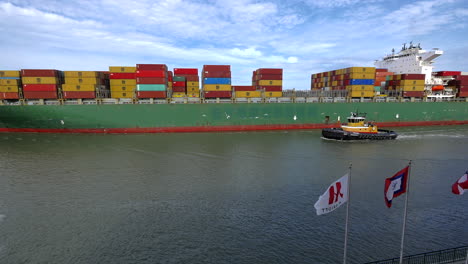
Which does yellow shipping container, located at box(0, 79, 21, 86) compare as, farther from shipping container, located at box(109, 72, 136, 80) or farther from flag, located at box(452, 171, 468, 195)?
flag, located at box(452, 171, 468, 195)

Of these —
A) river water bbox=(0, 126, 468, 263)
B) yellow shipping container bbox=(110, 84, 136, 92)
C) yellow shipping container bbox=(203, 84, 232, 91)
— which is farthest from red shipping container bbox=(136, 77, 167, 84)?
river water bbox=(0, 126, 468, 263)

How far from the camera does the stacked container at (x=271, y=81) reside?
39.5 metres

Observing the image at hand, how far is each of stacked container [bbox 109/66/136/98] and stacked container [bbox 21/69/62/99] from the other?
689 centimetres

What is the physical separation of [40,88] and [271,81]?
32898mm

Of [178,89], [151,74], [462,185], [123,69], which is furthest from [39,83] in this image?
[462,185]

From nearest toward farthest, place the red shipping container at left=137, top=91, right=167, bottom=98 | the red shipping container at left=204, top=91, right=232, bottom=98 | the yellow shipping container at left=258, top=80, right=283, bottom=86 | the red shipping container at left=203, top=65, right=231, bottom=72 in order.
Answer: the red shipping container at left=137, top=91, right=167, bottom=98 < the red shipping container at left=204, top=91, right=232, bottom=98 < the red shipping container at left=203, top=65, right=231, bottom=72 < the yellow shipping container at left=258, top=80, right=283, bottom=86

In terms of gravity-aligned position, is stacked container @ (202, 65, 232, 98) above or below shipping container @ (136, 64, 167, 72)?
below

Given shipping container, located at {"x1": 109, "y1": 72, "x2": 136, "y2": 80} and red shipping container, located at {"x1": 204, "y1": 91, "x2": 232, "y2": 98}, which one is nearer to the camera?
shipping container, located at {"x1": 109, "y1": 72, "x2": 136, "y2": 80}

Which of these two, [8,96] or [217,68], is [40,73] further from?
[217,68]

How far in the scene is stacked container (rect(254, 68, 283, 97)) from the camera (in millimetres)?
39500

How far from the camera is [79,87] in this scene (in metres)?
33.0

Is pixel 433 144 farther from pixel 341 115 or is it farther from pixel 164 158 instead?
pixel 164 158

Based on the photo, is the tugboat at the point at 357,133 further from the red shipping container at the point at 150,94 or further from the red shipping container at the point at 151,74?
the red shipping container at the point at 151,74

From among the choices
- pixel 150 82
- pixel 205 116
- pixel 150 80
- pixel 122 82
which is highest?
pixel 150 80
